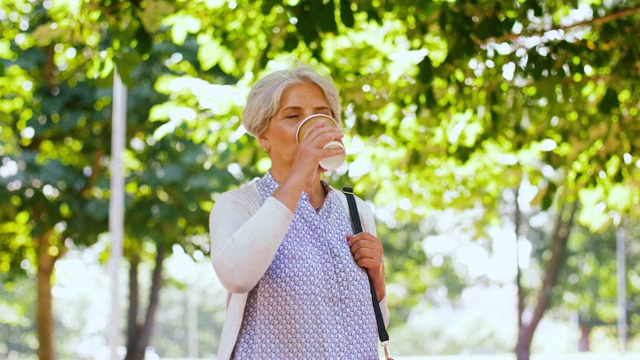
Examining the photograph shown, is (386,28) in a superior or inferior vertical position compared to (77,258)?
inferior

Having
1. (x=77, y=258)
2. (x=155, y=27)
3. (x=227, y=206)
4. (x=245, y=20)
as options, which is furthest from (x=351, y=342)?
(x=77, y=258)

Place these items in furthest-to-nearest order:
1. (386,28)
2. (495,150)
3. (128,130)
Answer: (128,130) < (495,150) < (386,28)

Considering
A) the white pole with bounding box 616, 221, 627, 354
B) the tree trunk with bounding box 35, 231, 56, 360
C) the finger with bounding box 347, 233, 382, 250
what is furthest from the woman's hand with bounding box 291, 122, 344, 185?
the white pole with bounding box 616, 221, 627, 354

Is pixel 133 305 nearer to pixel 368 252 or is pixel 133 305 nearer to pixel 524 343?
pixel 524 343

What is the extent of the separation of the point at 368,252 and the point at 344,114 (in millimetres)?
4470

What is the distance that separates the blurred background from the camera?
237 inches

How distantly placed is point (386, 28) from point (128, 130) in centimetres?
739

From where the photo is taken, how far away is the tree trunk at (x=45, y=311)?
48.8 ft

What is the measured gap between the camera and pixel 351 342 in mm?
2510

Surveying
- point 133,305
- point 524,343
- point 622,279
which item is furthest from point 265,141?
point 622,279

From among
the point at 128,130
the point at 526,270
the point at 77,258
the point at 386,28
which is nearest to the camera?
the point at 386,28

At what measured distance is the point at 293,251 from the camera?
2529mm

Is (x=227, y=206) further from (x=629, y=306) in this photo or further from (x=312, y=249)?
(x=629, y=306)

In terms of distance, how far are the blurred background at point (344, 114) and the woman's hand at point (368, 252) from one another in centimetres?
61
